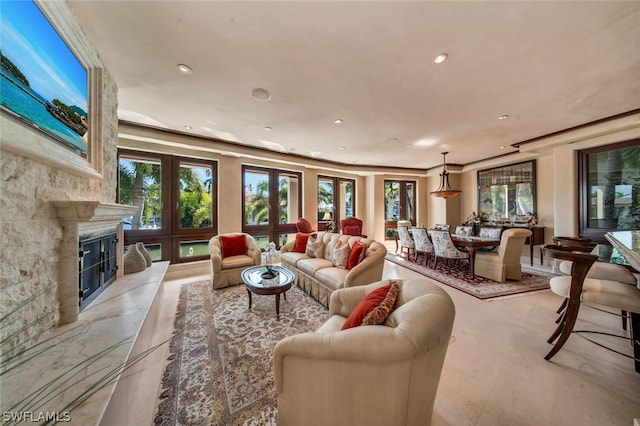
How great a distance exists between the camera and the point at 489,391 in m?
1.58

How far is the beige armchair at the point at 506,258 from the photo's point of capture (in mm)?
3625

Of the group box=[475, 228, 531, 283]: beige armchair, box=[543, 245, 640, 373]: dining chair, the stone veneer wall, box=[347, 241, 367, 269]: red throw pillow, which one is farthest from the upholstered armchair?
box=[475, 228, 531, 283]: beige armchair

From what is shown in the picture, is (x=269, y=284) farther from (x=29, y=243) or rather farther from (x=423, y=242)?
(x=423, y=242)

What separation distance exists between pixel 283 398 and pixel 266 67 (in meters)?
2.66

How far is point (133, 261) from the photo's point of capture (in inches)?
115

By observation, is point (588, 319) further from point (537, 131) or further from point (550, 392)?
point (537, 131)

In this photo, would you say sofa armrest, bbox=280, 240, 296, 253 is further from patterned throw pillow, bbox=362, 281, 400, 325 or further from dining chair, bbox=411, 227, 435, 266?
patterned throw pillow, bbox=362, 281, 400, 325

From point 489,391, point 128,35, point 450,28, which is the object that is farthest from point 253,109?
point 489,391

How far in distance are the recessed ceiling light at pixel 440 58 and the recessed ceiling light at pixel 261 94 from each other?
1.81m

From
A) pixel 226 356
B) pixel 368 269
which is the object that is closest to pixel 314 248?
pixel 368 269

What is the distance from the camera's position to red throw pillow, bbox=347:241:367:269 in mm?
2877

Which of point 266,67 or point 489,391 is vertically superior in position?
point 266,67

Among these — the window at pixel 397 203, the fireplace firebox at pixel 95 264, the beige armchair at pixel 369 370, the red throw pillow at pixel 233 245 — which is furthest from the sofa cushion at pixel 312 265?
the window at pixel 397 203

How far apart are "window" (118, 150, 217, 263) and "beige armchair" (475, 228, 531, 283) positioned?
5482 millimetres
